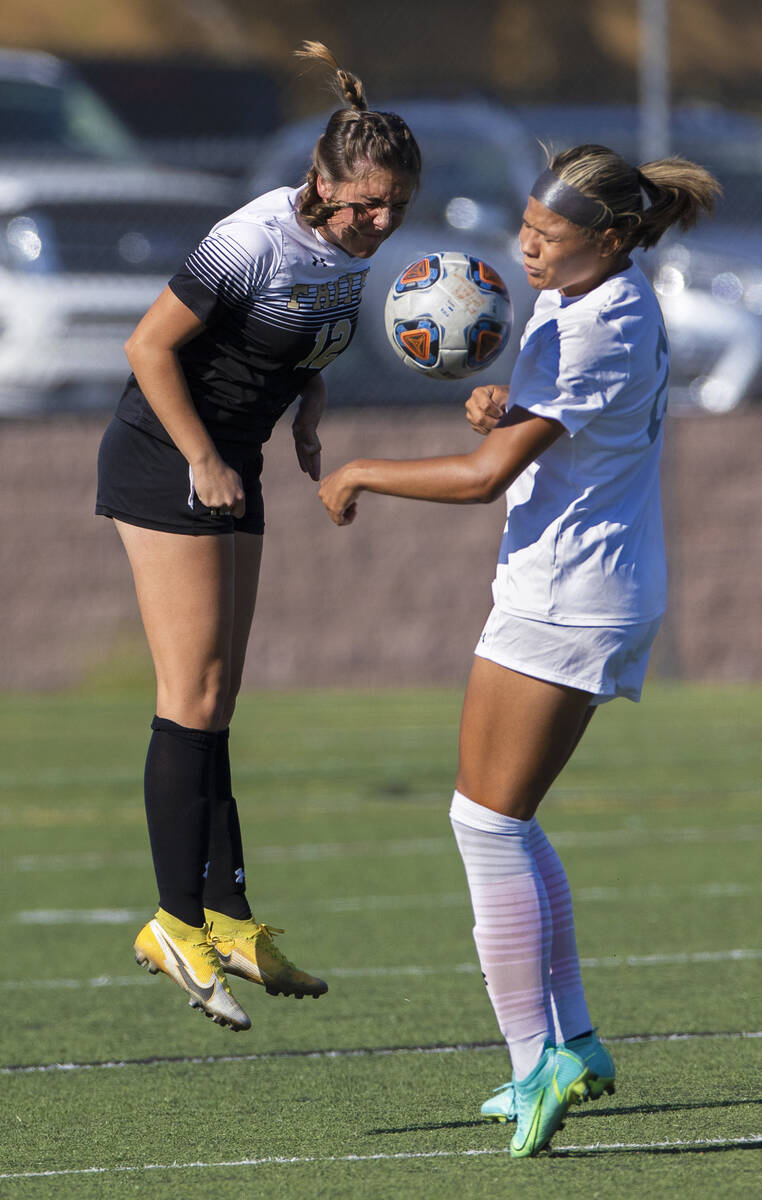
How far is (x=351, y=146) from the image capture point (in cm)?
434

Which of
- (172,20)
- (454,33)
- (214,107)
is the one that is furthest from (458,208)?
(172,20)

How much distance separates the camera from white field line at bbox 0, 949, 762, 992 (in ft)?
20.2

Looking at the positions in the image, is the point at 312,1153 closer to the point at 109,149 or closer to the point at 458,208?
the point at 458,208

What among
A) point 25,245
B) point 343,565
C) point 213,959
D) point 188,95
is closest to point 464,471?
point 213,959

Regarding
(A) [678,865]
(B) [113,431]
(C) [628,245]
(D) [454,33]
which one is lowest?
(A) [678,865]

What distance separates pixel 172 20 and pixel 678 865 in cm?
2258

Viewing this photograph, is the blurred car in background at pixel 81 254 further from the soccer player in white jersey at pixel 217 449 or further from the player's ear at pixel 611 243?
the player's ear at pixel 611 243

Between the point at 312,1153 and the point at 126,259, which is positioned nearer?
the point at 312,1153

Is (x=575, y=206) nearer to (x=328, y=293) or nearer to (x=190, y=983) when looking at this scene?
(x=328, y=293)

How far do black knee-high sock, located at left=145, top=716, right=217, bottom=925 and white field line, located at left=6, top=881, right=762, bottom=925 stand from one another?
2724 millimetres

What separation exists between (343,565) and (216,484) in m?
11.6

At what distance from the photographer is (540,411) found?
3787 mm

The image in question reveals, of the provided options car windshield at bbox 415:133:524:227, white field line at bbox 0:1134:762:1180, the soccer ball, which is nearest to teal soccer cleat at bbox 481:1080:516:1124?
white field line at bbox 0:1134:762:1180

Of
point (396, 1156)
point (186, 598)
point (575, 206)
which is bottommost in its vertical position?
point (396, 1156)
